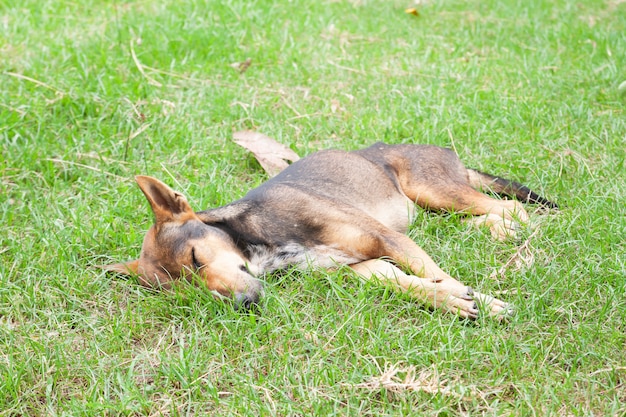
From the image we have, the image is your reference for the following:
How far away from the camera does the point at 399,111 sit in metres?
7.46

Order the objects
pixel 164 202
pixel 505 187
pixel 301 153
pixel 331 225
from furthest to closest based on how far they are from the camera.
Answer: pixel 301 153
pixel 505 187
pixel 331 225
pixel 164 202

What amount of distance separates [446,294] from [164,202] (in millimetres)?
2027

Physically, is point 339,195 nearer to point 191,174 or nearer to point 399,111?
point 191,174

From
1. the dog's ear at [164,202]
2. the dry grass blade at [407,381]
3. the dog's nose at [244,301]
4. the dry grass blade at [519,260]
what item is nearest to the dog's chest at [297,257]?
the dog's nose at [244,301]

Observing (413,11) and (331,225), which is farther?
(413,11)

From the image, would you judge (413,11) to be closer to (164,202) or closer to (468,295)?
(164,202)

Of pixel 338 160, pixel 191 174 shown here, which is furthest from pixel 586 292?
pixel 191 174

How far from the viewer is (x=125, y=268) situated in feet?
16.6

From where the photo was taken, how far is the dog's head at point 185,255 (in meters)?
4.58

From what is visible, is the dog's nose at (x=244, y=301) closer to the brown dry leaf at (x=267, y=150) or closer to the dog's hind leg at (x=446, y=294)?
the dog's hind leg at (x=446, y=294)

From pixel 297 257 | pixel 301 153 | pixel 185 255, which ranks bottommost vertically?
pixel 301 153

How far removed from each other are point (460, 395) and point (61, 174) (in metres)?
4.41

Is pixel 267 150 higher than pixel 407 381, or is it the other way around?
pixel 407 381

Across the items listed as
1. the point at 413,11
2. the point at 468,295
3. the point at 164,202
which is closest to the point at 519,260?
the point at 468,295
